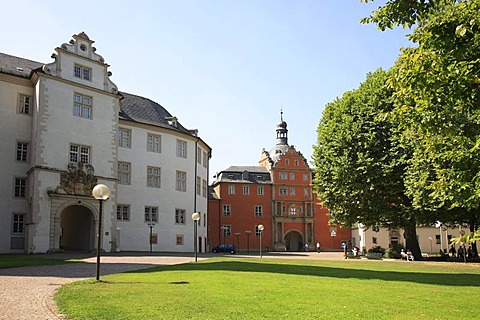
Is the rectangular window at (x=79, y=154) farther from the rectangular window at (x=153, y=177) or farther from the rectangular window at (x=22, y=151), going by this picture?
the rectangular window at (x=153, y=177)

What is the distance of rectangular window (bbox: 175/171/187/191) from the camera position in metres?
47.2

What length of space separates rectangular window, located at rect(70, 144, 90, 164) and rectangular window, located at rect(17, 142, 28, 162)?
3.25 metres

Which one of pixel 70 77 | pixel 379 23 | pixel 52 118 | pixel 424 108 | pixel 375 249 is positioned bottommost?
pixel 375 249

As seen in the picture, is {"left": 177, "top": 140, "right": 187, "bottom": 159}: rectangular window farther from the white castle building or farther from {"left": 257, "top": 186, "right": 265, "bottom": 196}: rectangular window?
{"left": 257, "top": 186, "right": 265, "bottom": 196}: rectangular window

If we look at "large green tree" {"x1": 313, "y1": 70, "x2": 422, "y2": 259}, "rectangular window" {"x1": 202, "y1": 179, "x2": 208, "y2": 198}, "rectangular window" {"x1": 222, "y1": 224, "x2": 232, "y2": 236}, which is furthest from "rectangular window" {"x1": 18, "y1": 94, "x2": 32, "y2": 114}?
"rectangular window" {"x1": 222, "y1": 224, "x2": 232, "y2": 236}

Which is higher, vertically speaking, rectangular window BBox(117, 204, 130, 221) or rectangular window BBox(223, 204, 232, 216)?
rectangular window BBox(223, 204, 232, 216)

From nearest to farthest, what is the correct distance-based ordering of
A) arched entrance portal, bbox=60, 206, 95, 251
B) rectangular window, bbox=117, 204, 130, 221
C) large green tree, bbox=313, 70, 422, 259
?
1. large green tree, bbox=313, 70, 422, 259
2. arched entrance portal, bbox=60, 206, 95, 251
3. rectangular window, bbox=117, 204, 130, 221

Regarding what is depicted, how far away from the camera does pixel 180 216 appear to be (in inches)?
1853

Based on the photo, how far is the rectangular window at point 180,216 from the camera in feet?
153

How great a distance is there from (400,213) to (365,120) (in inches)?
307

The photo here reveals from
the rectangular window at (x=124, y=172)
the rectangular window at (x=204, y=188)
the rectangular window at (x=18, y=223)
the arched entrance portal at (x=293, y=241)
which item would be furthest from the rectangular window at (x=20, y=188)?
the arched entrance portal at (x=293, y=241)

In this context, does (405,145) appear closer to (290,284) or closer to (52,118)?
(290,284)

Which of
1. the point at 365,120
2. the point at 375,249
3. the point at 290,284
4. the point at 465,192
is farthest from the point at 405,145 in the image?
the point at 465,192

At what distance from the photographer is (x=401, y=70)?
9250 mm
